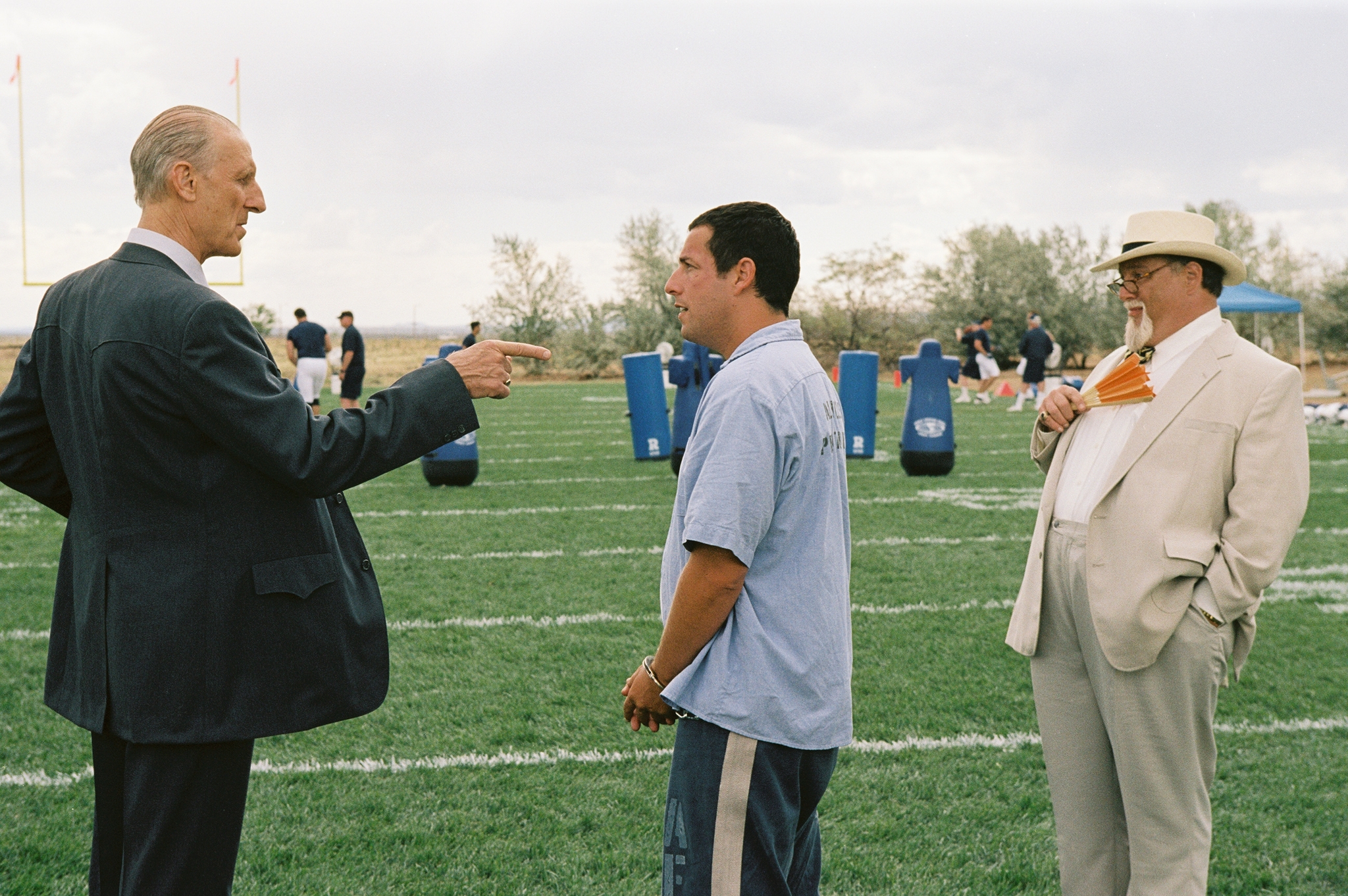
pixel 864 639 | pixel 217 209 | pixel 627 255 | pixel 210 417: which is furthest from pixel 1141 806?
pixel 627 255

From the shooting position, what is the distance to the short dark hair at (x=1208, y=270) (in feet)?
9.93

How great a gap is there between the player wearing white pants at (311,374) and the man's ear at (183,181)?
18.0m

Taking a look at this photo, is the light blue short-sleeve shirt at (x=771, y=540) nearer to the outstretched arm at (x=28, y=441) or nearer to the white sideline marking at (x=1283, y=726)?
the outstretched arm at (x=28, y=441)

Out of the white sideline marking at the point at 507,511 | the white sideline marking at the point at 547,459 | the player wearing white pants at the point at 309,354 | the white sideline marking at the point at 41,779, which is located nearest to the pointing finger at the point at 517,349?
the white sideline marking at the point at 41,779

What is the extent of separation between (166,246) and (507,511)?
27.7 feet

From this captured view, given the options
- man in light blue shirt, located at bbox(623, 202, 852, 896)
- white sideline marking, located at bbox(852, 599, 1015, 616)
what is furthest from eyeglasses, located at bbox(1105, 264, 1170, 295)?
white sideline marking, located at bbox(852, 599, 1015, 616)

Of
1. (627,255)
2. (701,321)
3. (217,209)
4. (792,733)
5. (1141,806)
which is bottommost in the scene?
(1141,806)

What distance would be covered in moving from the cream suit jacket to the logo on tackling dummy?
9.79 meters

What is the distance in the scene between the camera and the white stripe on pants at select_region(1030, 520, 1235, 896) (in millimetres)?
2881

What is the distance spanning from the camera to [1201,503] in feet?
9.39

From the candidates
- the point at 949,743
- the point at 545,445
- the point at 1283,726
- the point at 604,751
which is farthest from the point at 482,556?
the point at 545,445

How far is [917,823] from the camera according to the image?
13.1 feet

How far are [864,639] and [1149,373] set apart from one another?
339 centimetres

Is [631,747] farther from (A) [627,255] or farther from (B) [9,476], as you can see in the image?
(A) [627,255]
